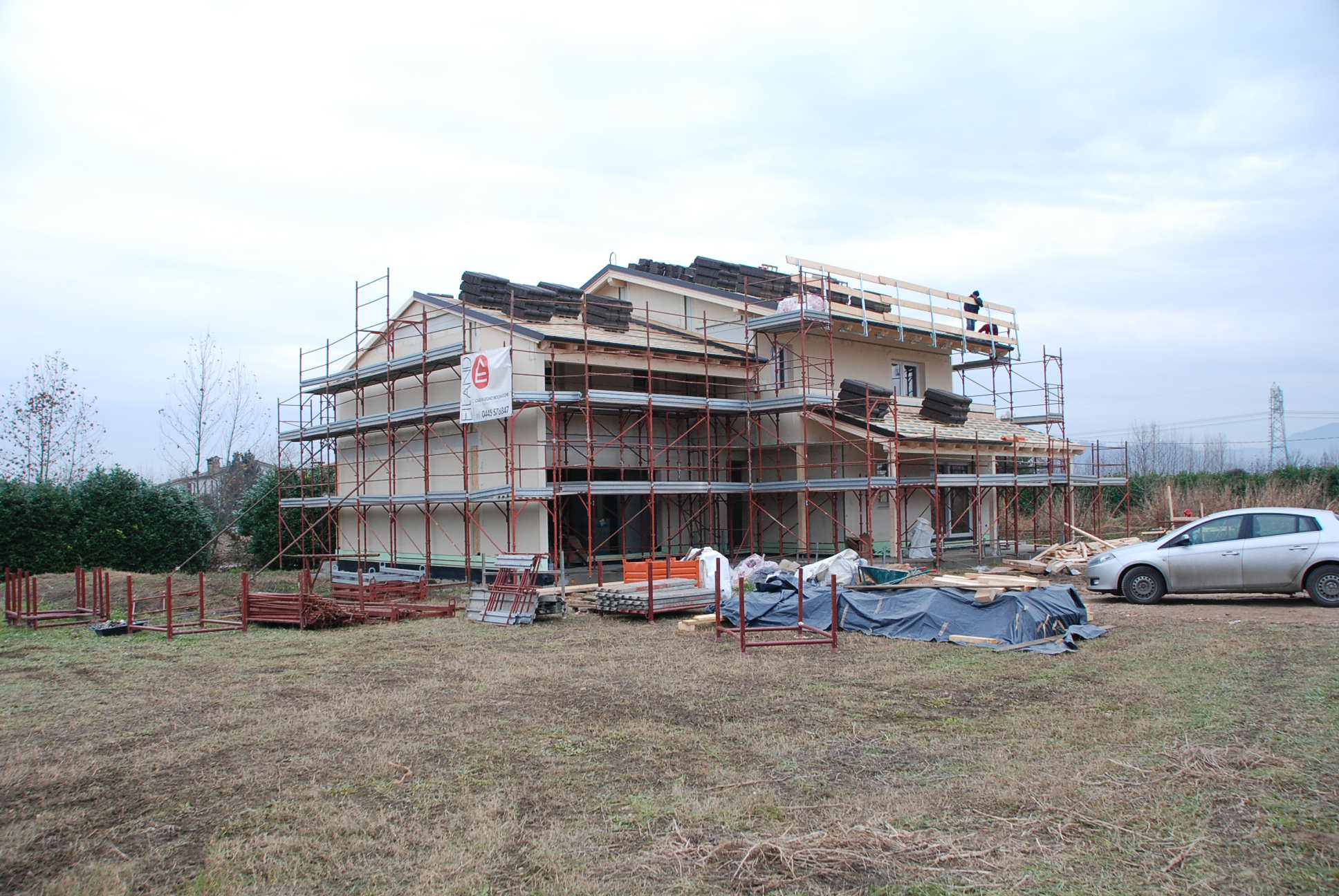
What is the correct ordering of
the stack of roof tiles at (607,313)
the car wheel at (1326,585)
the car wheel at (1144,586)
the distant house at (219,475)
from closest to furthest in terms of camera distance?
the car wheel at (1326,585), the car wheel at (1144,586), the stack of roof tiles at (607,313), the distant house at (219,475)

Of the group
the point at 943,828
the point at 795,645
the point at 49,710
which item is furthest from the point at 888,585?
the point at 49,710

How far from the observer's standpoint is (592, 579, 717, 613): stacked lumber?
14906mm

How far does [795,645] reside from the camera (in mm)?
12016

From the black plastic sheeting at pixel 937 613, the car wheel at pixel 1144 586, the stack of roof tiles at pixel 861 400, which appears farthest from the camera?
the stack of roof tiles at pixel 861 400

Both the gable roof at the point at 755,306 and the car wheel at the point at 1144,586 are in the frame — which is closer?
the car wheel at the point at 1144,586

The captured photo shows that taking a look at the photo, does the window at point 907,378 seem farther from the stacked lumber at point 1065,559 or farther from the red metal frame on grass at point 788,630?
the red metal frame on grass at point 788,630

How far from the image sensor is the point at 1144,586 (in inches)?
571

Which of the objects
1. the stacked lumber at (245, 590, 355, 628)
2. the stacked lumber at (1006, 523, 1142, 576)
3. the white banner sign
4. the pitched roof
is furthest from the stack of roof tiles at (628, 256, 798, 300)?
the stacked lumber at (245, 590, 355, 628)

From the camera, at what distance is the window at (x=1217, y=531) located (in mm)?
13859

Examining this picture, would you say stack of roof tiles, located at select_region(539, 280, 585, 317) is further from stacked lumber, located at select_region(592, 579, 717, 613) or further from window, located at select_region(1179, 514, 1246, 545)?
window, located at select_region(1179, 514, 1246, 545)

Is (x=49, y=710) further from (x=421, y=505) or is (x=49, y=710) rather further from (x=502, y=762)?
(x=421, y=505)

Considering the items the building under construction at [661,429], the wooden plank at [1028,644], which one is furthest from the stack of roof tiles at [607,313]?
the wooden plank at [1028,644]

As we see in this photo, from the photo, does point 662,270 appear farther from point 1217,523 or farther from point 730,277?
point 1217,523

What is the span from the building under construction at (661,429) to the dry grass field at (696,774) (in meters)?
10.3
